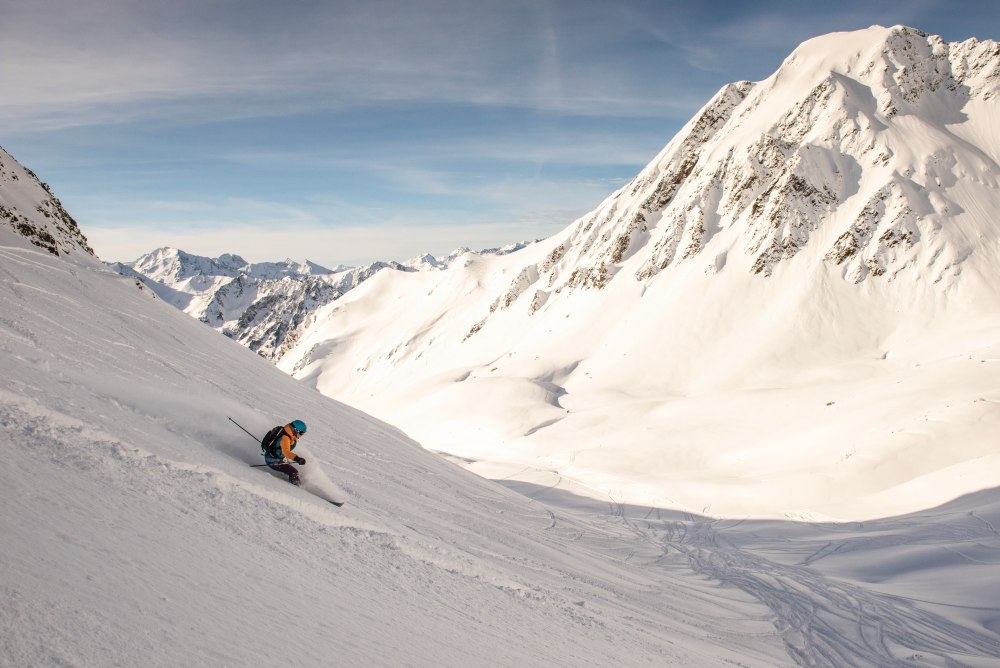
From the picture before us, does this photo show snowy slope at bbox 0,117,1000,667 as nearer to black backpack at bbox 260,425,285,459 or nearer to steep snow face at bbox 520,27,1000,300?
black backpack at bbox 260,425,285,459

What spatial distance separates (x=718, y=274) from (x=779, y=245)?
640 centimetres

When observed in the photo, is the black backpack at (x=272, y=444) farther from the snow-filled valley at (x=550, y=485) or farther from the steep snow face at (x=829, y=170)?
the steep snow face at (x=829, y=170)

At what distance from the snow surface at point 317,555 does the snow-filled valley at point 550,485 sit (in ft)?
0.14

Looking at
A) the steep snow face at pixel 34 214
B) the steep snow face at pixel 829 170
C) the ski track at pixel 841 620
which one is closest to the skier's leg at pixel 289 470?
the ski track at pixel 841 620

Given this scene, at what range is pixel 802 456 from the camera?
24891 mm

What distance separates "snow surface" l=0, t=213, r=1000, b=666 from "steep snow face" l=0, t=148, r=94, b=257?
821 millimetres

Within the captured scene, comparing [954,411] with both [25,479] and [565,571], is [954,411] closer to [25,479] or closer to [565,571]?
[565,571]

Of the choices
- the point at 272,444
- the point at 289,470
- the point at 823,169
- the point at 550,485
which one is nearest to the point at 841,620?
the point at 289,470

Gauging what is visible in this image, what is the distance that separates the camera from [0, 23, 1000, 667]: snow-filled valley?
4.62m

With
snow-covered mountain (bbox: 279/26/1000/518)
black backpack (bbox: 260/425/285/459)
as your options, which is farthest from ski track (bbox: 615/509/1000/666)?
black backpack (bbox: 260/425/285/459)

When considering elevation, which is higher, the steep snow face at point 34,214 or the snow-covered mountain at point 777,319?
the snow-covered mountain at point 777,319

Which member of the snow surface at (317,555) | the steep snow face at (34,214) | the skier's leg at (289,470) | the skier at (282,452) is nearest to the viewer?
the snow surface at (317,555)

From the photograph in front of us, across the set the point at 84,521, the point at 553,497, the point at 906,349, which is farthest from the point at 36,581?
the point at 906,349

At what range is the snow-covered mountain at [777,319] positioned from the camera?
23.7 m
